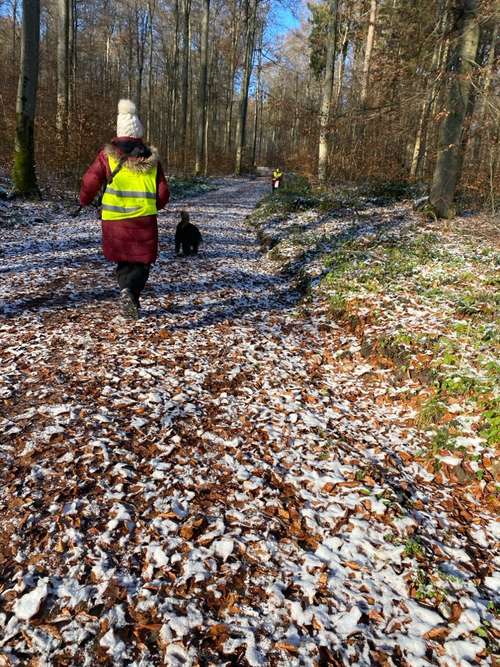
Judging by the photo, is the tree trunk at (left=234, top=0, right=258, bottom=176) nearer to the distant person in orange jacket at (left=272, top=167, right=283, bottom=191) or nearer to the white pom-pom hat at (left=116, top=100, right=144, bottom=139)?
the distant person in orange jacket at (left=272, top=167, right=283, bottom=191)

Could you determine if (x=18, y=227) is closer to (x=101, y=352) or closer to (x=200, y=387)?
(x=101, y=352)

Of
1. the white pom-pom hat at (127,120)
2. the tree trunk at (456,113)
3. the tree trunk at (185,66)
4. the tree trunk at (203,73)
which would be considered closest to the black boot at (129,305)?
the white pom-pom hat at (127,120)

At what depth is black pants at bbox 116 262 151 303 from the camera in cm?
551

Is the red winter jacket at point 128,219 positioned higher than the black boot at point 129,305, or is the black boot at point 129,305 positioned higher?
the red winter jacket at point 128,219

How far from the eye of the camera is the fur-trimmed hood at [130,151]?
486cm

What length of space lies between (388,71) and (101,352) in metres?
11.7

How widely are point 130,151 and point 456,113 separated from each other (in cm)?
988

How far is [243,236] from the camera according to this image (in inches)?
530

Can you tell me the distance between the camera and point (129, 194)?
5.04 meters

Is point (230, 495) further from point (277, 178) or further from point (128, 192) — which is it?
point (277, 178)

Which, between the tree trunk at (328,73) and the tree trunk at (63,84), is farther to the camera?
the tree trunk at (328,73)

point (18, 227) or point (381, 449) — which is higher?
point (18, 227)

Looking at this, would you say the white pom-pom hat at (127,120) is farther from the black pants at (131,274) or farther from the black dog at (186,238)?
the black dog at (186,238)

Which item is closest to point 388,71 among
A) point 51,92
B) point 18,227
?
point 18,227
